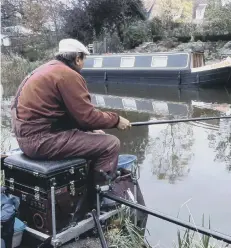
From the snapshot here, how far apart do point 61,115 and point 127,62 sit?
50.5ft

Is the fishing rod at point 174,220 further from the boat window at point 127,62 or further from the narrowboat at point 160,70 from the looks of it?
the boat window at point 127,62

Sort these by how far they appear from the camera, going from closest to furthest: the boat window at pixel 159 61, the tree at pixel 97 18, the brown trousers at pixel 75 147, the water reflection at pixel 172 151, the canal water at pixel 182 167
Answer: the brown trousers at pixel 75 147, the canal water at pixel 182 167, the water reflection at pixel 172 151, the boat window at pixel 159 61, the tree at pixel 97 18

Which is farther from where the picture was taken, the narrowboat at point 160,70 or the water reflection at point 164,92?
the narrowboat at point 160,70

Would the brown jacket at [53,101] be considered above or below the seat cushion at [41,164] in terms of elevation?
above

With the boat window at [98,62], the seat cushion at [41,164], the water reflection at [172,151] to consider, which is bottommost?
the water reflection at [172,151]

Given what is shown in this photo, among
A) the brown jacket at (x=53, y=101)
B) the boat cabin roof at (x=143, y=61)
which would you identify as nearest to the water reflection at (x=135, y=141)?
the brown jacket at (x=53, y=101)

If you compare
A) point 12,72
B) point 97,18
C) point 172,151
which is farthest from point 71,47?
point 97,18

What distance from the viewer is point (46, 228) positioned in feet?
10.8

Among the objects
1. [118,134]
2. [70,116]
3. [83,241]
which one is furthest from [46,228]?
[118,134]

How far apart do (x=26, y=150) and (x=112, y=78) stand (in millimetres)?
15908

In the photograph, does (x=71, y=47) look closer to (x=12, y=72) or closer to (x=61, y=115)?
(x=61, y=115)

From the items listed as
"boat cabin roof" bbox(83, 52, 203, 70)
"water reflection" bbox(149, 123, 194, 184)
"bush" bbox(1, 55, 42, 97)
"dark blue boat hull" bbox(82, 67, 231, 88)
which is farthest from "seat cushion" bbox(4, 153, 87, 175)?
"bush" bbox(1, 55, 42, 97)

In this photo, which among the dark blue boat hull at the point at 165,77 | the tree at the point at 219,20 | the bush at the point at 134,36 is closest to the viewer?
the dark blue boat hull at the point at 165,77

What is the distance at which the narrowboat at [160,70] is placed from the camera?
16.4 metres
